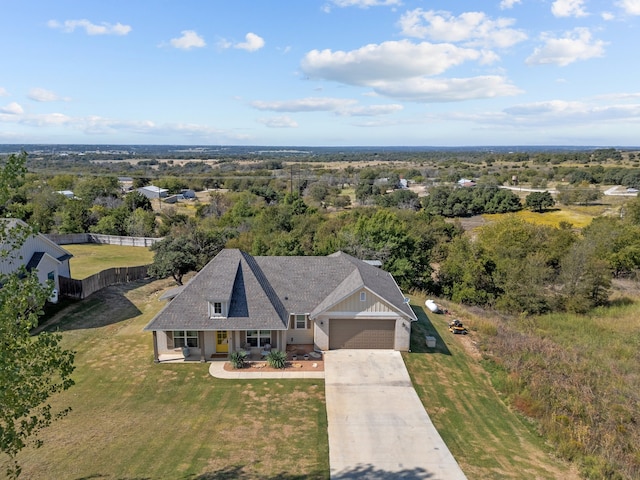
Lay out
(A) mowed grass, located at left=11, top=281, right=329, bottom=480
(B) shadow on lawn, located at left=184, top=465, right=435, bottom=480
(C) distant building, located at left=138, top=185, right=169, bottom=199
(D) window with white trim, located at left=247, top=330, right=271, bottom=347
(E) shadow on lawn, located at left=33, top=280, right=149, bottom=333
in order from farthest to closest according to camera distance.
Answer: (C) distant building, located at left=138, top=185, right=169, bottom=199
(E) shadow on lawn, located at left=33, top=280, right=149, bottom=333
(D) window with white trim, located at left=247, top=330, right=271, bottom=347
(A) mowed grass, located at left=11, top=281, right=329, bottom=480
(B) shadow on lawn, located at left=184, top=465, right=435, bottom=480

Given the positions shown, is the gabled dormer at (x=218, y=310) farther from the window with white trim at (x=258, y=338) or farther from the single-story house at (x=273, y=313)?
the window with white trim at (x=258, y=338)

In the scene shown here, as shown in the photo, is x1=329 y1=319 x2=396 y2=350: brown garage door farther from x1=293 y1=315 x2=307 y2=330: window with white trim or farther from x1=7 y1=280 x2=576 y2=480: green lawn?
x1=7 y1=280 x2=576 y2=480: green lawn

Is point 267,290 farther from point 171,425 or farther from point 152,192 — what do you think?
point 152,192

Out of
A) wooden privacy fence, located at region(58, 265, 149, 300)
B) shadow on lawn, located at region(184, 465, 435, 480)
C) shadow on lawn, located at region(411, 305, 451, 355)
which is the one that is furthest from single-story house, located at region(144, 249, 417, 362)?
wooden privacy fence, located at region(58, 265, 149, 300)

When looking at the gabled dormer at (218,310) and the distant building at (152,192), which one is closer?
the gabled dormer at (218,310)

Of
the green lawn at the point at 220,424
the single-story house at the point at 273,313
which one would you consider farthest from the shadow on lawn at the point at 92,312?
the single-story house at the point at 273,313
